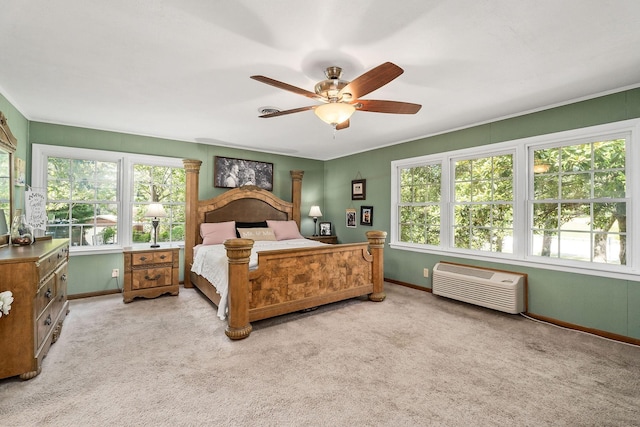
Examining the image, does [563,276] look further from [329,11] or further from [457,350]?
[329,11]

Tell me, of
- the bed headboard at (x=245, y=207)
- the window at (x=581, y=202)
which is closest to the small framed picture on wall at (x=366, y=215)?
the bed headboard at (x=245, y=207)

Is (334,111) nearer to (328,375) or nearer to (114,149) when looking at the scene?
(328,375)

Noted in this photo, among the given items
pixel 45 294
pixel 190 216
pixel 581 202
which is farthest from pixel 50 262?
pixel 581 202

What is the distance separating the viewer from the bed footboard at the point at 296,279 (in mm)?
2730

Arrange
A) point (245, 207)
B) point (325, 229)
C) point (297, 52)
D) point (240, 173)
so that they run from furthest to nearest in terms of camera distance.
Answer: point (325, 229) < point (240, 173) < point (245, 207) < point (297, 52)

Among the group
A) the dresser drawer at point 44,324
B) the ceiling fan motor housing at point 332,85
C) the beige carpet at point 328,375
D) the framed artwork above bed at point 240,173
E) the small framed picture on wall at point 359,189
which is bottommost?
the beige carpet at point 328,375

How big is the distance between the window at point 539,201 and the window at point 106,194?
3783 mm

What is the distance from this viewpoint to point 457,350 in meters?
2.52

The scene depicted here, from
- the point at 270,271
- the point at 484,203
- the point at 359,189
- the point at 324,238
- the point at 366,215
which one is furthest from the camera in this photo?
the point at 324,238

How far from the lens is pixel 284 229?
16.7 ft

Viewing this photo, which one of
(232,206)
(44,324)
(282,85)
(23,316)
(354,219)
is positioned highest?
(282,85)

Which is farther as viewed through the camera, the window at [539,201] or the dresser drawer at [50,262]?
the window at [539,201]

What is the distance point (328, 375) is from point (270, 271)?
3.91 feet

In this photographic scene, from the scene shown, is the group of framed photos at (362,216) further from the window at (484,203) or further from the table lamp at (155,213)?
the table lamp at (155,213)
